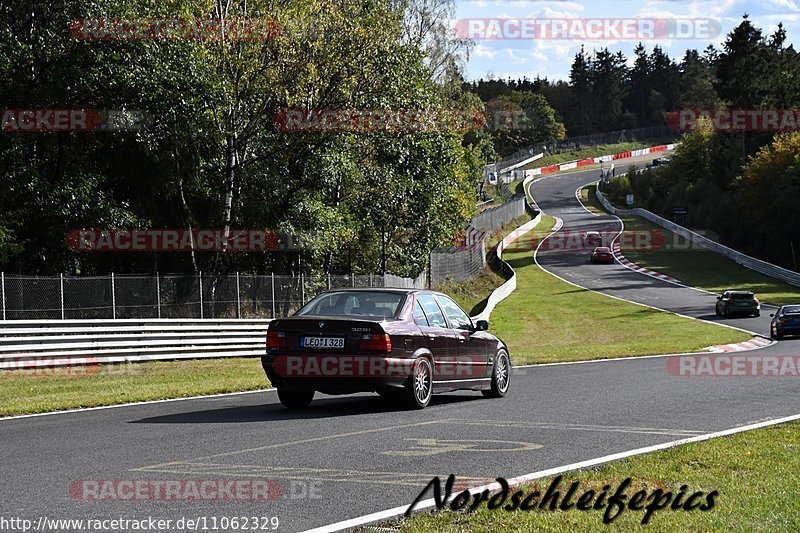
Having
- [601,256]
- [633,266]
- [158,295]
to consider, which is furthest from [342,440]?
[601,256]

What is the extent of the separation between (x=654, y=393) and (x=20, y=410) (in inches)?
344

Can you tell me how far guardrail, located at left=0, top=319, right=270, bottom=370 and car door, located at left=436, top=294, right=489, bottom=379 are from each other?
402 inches

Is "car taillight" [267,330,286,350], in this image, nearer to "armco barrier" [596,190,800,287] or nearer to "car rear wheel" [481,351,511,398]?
"car rear wheel" [481,351,511,398]

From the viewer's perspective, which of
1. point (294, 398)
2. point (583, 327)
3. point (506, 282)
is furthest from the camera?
point (506, 282)

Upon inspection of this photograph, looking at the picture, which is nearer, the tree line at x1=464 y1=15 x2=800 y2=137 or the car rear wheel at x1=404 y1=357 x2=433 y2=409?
the car rear wheel at x1=404 y1=357 x2=433 y2=409

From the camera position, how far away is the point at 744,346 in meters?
31.2

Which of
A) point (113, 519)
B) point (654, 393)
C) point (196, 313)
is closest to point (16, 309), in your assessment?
point (196, 313)

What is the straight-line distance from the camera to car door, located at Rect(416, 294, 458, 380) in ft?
43.9

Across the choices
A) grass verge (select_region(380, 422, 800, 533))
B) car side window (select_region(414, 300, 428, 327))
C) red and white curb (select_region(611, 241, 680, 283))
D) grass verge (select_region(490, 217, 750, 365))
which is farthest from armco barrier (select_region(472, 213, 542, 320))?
grass verge (select_region(380, 422, 800, 533))

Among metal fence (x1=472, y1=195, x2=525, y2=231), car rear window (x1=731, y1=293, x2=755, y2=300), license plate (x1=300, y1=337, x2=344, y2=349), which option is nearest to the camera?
license plate (x1=300, y1=337, x2=344, y2=349)

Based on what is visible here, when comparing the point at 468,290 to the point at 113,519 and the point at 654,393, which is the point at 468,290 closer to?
the point at 654,393

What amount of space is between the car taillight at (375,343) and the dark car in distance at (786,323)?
86.2 feet

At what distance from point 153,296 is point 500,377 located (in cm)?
1280

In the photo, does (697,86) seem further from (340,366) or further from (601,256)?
(340,366)
